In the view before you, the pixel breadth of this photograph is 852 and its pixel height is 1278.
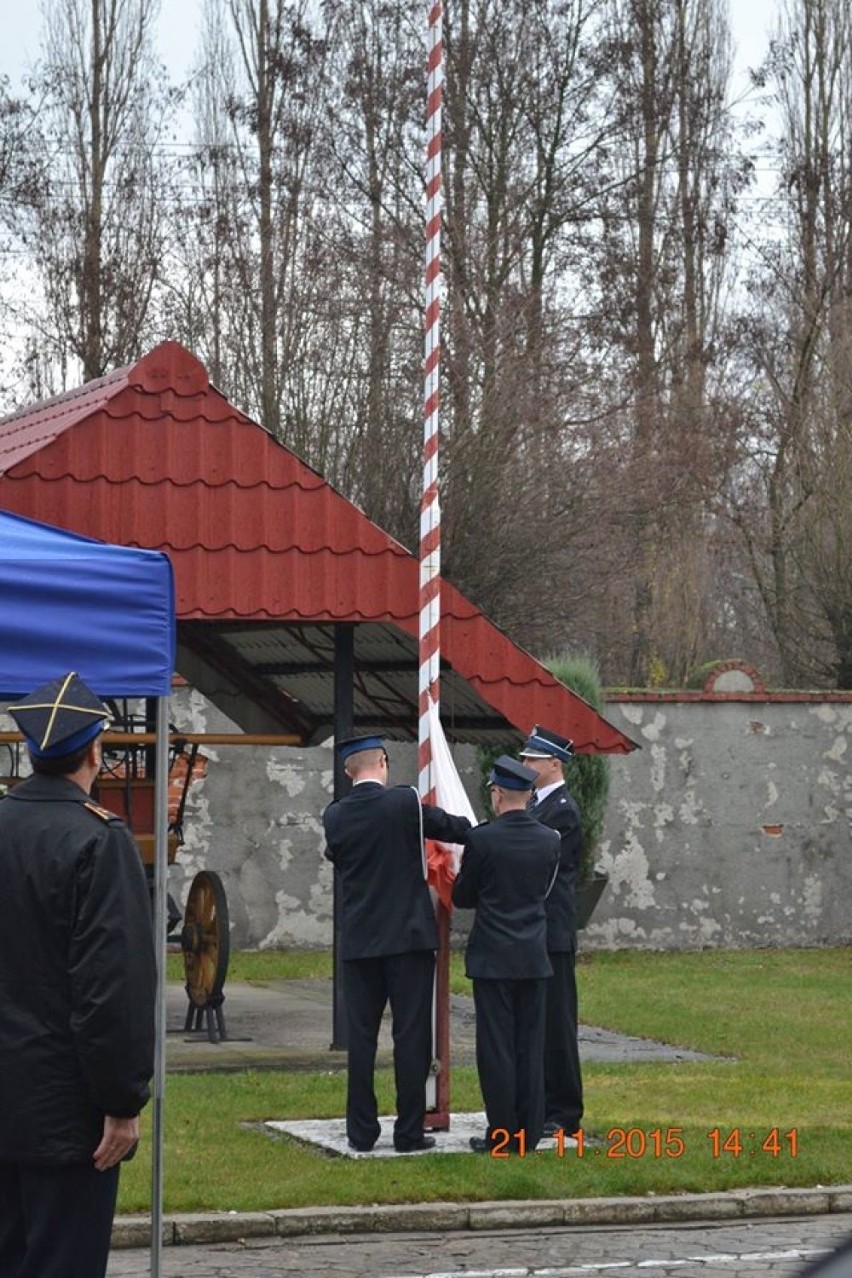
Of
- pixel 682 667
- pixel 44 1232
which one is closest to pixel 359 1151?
pixel 44 1232

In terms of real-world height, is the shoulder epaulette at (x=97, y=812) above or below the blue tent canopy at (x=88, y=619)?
below

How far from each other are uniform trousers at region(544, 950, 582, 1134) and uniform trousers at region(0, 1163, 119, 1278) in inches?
215

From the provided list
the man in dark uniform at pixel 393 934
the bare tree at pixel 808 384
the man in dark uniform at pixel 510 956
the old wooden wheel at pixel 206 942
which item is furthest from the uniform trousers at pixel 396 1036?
the bare tree at pixel 808 384

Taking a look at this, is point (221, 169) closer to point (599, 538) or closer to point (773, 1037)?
point (599, 538)

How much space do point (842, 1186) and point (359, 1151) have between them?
2194mm

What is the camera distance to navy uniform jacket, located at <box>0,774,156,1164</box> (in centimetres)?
558

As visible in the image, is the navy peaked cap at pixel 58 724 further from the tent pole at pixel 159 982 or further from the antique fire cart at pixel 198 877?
the antique fire cart at pixel 198 877

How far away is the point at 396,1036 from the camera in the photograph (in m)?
10.6

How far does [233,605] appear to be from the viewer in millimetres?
13305

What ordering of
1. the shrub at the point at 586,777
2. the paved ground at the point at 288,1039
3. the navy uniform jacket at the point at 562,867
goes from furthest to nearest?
the shrub at the point at 586,777 < the paved ground at the point at 288,1039 < the navy uniform jacket at the point at 562,867

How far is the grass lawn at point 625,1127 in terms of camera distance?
959 centimetres

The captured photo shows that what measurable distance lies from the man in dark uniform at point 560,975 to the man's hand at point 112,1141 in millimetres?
5493

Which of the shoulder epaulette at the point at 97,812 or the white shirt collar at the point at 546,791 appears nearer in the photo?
the shoulder epaulette at the point at 97,812

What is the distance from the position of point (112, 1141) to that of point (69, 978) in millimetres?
417
